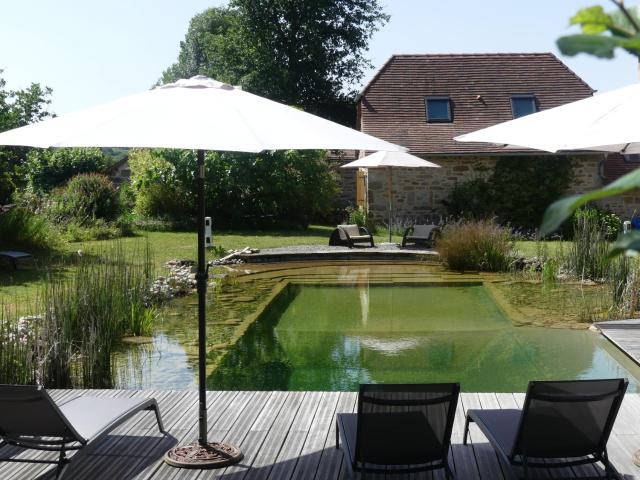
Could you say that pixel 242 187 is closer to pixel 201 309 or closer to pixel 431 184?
pixel 431 184

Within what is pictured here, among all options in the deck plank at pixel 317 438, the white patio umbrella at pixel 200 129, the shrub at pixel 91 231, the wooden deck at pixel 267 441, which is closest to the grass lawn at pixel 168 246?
the shrub at pixel 91 231

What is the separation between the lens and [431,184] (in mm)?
23688

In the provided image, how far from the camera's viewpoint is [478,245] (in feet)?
50.5

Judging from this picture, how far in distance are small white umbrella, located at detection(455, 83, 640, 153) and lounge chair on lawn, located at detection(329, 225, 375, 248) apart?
1331 centimetres

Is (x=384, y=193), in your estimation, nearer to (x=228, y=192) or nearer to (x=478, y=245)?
(x=228, y=192)

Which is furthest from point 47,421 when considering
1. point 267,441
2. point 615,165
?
point 615,165

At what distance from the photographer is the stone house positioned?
926 inches

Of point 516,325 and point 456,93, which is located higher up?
point 456,93

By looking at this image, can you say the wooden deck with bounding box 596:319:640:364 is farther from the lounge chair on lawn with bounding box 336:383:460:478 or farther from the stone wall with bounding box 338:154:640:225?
the stone wall with bounding box 338:154:640:225

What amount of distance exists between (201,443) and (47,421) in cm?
99

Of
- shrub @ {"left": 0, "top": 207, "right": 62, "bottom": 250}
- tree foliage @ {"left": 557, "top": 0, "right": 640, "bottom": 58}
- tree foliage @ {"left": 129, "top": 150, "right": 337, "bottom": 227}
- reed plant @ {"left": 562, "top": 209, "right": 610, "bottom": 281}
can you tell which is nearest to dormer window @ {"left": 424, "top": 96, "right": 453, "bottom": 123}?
tree foliage @ {"left": 129, "top": 150, "right": 337, "bottom": 227}

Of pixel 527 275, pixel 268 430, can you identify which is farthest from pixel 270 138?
pixel 527 275

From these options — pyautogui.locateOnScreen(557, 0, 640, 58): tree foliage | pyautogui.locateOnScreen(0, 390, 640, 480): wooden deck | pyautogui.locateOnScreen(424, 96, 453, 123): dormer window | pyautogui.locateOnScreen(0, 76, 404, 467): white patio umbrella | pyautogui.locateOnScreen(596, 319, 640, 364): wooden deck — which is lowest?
pyautogui.locateOnScreen(596, 319, 640, 364): wooden deck

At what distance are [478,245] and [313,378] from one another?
315 inches
